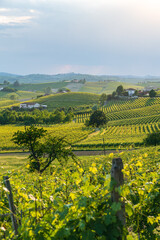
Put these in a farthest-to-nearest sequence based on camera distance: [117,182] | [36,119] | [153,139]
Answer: [36,119] → [153,139] → [117,182]

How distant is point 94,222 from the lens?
8.58 feet

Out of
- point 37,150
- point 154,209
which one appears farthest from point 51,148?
point 154,209

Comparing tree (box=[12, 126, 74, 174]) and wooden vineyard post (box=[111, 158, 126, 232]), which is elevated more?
wooden vineyard post (box=[111, 158, 126, 232])

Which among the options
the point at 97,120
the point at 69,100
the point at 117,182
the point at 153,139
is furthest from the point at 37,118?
the point at 117,182

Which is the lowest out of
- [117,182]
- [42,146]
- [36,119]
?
[36,119]

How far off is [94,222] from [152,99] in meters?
112

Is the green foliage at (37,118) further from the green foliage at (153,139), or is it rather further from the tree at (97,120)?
the green foliage at (153,139)

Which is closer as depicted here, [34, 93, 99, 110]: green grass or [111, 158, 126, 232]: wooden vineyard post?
[111, 158, 126, 232]: wooden vineyard post

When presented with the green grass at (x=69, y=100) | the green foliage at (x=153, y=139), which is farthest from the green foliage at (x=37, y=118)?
the green foliage at (x=153, y=139)

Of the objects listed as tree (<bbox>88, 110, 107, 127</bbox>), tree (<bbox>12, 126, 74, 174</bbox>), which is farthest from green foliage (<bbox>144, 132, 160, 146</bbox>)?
tree (<bbox>88, 110, 107, 127</bbox>)

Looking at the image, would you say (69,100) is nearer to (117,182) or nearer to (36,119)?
(36,119)

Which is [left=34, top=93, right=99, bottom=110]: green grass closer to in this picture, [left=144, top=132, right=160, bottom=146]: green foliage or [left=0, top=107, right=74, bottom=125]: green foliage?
[left=0, top=107, right=74, bottom=125]: green foliage

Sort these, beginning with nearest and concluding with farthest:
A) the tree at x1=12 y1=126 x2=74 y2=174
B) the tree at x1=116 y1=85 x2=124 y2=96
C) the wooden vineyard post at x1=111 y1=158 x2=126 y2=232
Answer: the wooden vineyard post at x1=111 y1=158 x2=126 y2=232, the tree at x1=12 y1=126 x2=74 y2=174, the tree at x1=116 y1=85 x2=124 y2=96

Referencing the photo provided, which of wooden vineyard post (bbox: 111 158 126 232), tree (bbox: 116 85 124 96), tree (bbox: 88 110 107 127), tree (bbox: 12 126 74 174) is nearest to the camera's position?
wooden vineyard post (bbox: 111 158 126 232)
